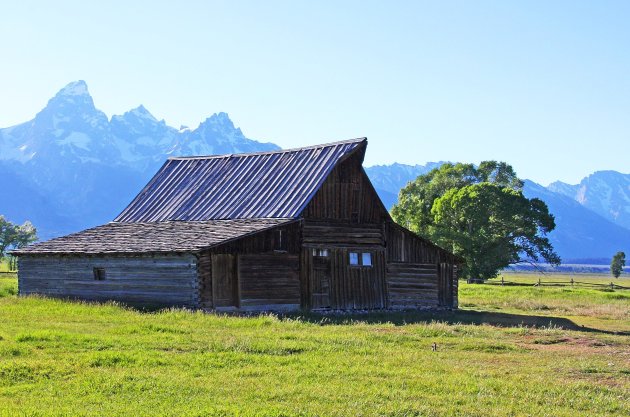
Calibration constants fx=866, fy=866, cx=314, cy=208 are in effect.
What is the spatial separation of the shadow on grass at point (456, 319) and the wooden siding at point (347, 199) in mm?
4860

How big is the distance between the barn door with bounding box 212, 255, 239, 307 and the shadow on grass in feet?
9.13

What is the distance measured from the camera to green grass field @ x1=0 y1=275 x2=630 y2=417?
1393 centimetres

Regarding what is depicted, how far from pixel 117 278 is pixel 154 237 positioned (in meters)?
2.38

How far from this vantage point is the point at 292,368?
1739 centimetres

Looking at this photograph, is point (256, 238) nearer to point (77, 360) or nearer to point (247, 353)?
point (247, 353)

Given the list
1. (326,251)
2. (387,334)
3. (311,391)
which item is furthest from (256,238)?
(311,391)

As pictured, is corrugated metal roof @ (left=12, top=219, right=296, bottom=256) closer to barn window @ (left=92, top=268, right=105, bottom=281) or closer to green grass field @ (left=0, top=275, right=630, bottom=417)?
barn window @ (left=92, top=268, right=105, bottom=281)

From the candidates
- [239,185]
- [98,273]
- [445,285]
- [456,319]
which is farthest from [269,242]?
[445,285]

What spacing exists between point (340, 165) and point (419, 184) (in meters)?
42.3

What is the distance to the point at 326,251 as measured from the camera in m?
37.8

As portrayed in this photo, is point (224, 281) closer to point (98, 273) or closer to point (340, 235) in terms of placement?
point (98, 273)

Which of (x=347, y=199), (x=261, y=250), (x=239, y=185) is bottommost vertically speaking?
(x=261, y=250)

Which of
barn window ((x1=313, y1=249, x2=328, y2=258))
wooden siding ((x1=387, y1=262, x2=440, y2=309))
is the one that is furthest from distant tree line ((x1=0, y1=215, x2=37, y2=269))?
barn window ((x1=313, y1=249, x2=328, y2=258))

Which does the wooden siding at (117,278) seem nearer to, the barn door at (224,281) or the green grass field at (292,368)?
the barn door at (224,281)
